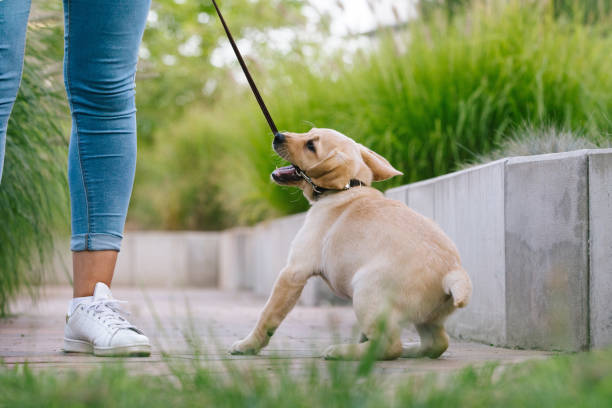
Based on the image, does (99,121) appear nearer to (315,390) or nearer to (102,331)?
(102,331)

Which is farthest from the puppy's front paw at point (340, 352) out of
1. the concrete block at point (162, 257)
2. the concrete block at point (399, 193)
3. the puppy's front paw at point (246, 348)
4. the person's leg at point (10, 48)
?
the concrete block at point (162, 257)

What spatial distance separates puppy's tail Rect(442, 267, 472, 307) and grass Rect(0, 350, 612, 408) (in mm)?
480

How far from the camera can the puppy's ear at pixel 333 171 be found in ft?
7.47

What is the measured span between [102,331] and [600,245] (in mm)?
1462

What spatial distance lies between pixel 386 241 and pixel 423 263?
126 mm

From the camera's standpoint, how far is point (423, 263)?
6.66 feet

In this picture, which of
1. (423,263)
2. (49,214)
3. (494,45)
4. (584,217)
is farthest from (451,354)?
(494,45)

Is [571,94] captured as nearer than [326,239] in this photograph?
No

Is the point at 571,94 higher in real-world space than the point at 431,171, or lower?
higher

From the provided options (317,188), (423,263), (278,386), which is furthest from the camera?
(317,188)

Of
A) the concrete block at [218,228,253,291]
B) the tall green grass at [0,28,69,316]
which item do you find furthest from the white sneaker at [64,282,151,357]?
the concrete block at [218,228,253,291]

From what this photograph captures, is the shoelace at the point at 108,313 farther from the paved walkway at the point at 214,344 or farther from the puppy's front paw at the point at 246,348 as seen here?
the puppy's front paw at the point at 246,348

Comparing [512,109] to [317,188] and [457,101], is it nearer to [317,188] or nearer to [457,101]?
[457,101]

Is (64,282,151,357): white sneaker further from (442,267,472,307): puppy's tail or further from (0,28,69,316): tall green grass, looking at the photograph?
(0,28,69,316): tall green grass
